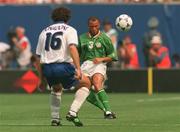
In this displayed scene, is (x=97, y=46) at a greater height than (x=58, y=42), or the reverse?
(x=58, y=42)

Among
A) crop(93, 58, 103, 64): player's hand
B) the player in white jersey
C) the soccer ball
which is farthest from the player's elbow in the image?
the soccer ball

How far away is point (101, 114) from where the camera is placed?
58.0ft

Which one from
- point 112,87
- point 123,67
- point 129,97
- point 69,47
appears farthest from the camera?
point 123,67

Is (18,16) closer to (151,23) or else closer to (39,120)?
(151,23)

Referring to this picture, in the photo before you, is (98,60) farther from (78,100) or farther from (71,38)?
(71,38)

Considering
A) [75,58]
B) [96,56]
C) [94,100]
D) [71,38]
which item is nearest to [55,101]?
[75,58]

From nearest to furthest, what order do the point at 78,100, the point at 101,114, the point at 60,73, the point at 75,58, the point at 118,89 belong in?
the point at 75,58 < the point at 60,73 < the point at 78,100 < the point at 101,114 < the point at 118,89

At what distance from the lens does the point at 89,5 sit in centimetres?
3181

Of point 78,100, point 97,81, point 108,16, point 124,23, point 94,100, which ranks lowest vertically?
point 94,100

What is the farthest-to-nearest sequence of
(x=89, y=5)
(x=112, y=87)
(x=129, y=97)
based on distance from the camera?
(x=89, y=5) < (x=112, y=87) < (x=129, y=97)

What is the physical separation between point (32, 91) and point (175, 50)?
271 inches

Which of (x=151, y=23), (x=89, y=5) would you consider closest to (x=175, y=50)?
(x=151, y=23)

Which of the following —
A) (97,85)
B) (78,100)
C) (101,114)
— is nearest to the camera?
(78,100)

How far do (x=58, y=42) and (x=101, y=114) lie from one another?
4.36 metres
